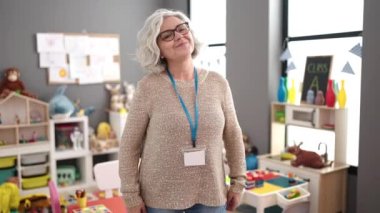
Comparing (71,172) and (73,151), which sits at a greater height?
(73,151)

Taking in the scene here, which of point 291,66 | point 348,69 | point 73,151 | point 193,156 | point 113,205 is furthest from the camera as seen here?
point 73,151

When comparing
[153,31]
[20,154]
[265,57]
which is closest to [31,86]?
[20,154]

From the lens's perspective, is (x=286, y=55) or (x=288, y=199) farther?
(x=286, y=55)

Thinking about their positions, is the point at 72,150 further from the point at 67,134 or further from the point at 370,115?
the point at 370,115

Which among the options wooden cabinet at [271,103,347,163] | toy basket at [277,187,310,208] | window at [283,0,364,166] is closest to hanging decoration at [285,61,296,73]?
window at [283,0,364,166]

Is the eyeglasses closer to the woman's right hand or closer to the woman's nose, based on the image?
the woman's nose

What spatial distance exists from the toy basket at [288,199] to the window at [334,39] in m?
0.53

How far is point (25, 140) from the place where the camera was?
3.62m

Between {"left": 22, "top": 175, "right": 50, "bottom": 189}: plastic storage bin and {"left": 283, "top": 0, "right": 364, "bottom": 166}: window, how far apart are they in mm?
2418

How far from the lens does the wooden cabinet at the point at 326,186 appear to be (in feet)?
8.26

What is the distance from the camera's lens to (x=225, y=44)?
366 cm

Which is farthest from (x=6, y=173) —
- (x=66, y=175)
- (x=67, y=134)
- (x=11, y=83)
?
(x=11, y=83)

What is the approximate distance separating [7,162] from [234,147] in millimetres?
2758

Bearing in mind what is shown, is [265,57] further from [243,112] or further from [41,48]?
[41,48]
